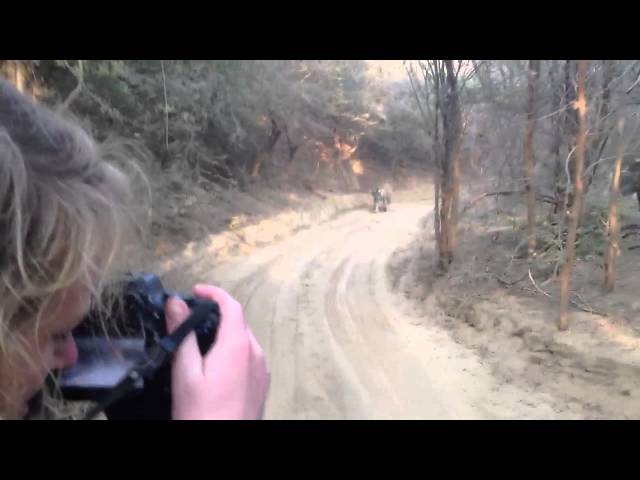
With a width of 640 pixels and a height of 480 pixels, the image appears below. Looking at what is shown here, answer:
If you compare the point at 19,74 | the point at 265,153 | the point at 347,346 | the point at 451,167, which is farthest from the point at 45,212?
the point at 265,153

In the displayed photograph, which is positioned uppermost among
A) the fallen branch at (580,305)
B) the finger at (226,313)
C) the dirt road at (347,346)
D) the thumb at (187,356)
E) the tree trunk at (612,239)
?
the finger at (226,313)

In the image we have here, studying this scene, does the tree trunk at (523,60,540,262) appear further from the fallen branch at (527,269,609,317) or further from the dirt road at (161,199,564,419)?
the dirt road at (161,199,564,419)

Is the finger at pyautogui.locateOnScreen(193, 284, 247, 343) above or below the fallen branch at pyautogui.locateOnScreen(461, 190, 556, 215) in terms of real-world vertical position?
above

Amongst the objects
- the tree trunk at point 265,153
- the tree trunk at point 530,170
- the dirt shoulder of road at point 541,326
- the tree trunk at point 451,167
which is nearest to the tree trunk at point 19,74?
the dirt shoulder of road at point 541,326

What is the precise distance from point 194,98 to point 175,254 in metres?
1.28

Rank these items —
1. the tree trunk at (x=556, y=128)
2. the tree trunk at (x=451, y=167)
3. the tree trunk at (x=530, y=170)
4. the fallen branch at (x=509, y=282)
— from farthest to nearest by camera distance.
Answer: the tree trunk at (x=451, y=167), the tree trunk at (x=530, y=170), the fallen branch at (x=509, y=282), the tree trunk at (x=556, y=128)

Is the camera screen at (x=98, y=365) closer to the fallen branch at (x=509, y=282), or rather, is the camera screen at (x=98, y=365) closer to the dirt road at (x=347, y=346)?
Answer: the dirt road at (x=347, y=346)

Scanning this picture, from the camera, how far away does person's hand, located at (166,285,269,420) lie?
0.28 meters

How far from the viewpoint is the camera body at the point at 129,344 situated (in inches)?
11.8

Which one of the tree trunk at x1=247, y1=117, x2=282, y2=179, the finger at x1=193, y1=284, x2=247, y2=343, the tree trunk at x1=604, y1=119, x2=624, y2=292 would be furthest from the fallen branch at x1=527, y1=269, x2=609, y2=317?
the tree trunk at x1=247, y1=117, x2=282, y2=179

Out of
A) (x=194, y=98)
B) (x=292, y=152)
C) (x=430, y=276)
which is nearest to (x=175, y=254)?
(x=194, y=98)

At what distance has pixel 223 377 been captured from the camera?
292mm

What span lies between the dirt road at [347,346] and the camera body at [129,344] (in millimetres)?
485

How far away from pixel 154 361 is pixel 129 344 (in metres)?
0.05
